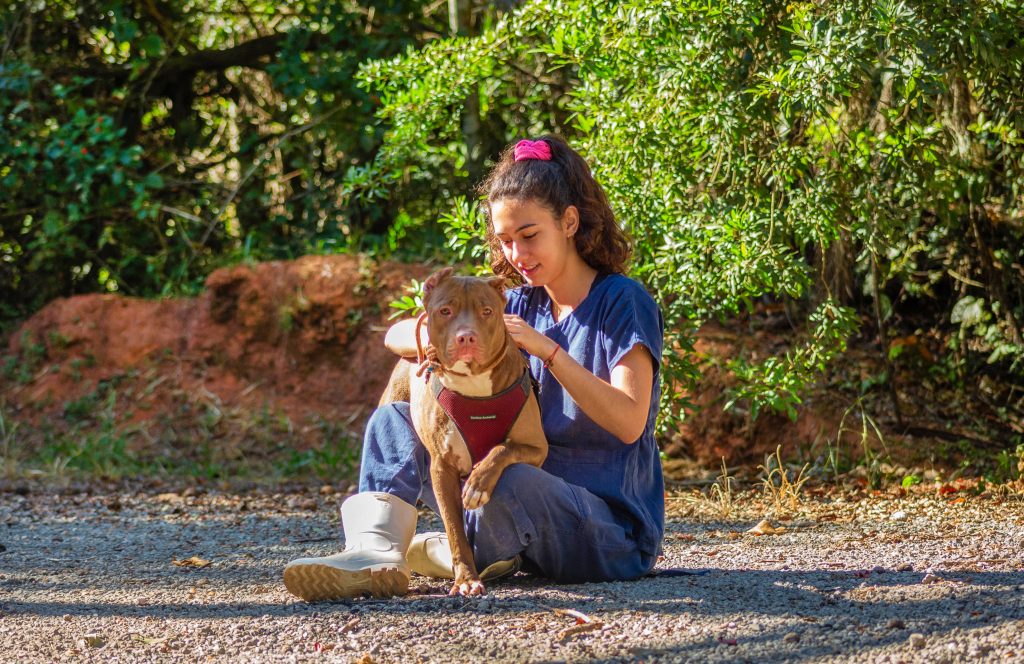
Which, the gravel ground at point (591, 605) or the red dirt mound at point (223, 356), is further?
the red dirt mound at point (223, 356)

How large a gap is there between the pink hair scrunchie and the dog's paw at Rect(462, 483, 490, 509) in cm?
110

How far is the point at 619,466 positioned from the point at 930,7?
2.27m

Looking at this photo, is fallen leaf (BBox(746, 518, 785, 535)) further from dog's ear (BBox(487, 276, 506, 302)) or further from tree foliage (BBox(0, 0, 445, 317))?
tree foliage (BBox(0, 0, 445, 317))

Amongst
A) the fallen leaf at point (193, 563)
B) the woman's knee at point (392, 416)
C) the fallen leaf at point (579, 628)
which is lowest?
the fallen leaf at point (193, 563)

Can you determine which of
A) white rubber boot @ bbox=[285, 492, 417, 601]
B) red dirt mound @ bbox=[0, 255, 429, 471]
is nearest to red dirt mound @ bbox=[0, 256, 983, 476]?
red dirt mound @ bbox=[0, 255, 429, 471]

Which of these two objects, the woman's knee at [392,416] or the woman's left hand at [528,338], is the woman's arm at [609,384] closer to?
the woman's left hand at [528,338]

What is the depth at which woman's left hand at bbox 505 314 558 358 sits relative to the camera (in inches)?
124

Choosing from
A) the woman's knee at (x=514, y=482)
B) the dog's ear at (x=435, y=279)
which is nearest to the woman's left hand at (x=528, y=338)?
the dog's ear at (x=435, y=279)

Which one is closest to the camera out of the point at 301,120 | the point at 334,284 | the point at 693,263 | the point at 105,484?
the point at 693,263

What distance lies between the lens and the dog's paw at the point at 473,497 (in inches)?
122

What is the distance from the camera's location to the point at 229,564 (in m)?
4.26

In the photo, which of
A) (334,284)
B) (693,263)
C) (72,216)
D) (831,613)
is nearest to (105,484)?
(334,284)

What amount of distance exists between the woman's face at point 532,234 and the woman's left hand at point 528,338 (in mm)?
313

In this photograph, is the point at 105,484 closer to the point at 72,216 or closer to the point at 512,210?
the point at 72,216
